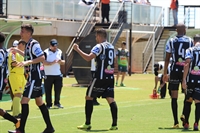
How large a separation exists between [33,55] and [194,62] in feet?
10.8

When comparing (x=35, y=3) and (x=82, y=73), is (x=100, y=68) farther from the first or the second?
(x=35, y=3)

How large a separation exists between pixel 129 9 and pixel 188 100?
25805 mm

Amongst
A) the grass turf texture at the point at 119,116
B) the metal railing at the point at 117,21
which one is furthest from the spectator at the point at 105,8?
the grass turf texture at the point at 119,116

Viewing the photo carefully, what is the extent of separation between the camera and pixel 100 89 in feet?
40.5

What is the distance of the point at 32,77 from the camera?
1112cm

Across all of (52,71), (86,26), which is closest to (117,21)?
(86,26)

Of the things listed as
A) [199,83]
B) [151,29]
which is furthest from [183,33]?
[151,29]

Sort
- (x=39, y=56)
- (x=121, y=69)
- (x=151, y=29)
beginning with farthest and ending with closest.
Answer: (x=151, y=29) → (x=121, y=69) → (x=39, y=56)

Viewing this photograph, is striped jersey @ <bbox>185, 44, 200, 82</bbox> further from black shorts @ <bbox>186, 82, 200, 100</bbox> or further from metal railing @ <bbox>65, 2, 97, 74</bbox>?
metal railing @ <bbox>65, 2, 97, 74</bbox>

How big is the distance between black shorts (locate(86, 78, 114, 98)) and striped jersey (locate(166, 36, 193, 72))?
1.45 metres

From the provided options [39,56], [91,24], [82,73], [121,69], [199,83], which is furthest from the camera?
[91,24]

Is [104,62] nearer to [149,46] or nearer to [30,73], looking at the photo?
[30,73]

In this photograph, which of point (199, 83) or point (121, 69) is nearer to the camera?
point (199, 83)

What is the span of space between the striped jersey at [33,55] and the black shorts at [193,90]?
3104 mm
